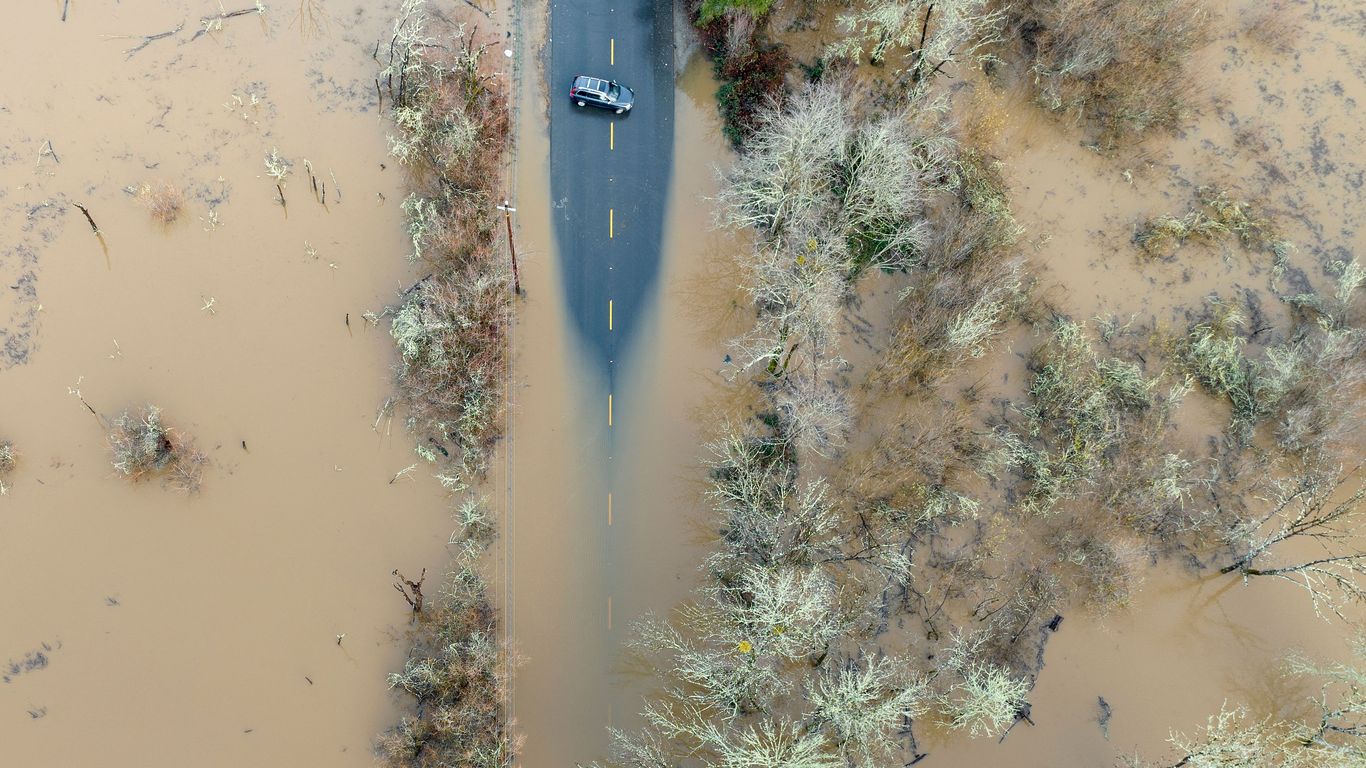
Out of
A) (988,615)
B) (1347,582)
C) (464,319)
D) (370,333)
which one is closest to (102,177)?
(370,333)

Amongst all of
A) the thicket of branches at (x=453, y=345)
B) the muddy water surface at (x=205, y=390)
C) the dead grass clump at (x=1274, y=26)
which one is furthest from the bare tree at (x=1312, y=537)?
the muddy water surface at (x=205, y=390)

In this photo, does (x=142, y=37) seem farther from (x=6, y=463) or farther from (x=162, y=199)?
(x=6, y=463)

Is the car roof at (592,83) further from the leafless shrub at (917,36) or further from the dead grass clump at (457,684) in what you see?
the dead grass clump at (457,684)

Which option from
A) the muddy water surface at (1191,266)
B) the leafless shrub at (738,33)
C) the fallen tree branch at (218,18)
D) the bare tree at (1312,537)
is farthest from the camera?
the fallen tree branch at (218,18)

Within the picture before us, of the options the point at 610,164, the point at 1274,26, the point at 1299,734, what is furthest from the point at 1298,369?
the point at 610,164

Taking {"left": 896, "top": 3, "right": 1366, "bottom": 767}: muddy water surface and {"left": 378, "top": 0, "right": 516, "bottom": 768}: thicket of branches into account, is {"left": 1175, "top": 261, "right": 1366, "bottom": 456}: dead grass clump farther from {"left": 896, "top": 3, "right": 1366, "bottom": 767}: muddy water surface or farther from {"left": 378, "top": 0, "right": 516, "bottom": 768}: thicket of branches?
{"left": 378, "top": 0, "right": 516, "bottom": 768}: thicket of branches

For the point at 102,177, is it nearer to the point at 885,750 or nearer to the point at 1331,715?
the point at 885,750
